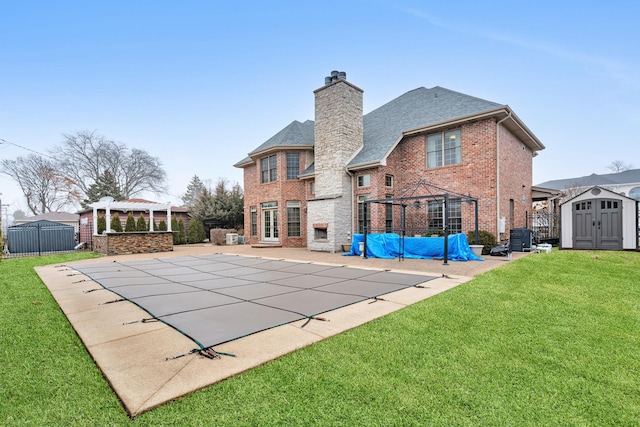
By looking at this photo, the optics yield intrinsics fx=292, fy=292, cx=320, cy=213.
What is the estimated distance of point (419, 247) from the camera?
10305 mm

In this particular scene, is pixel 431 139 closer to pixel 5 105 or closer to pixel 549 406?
pixel 549 406

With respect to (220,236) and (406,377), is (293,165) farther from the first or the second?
(406,377)

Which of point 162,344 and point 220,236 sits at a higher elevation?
point 162,344

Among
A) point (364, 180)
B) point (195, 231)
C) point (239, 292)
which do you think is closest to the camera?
point (239, 292)

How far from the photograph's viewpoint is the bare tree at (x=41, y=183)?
89.5ft

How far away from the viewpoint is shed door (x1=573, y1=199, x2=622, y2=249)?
1121cm

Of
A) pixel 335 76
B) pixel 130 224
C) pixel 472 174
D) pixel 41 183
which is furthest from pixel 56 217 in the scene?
pixel 472 174

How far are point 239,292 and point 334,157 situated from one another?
32.0 feet

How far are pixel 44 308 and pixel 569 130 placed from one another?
102 ft

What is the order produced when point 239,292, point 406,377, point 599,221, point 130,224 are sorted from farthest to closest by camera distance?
1. point 130,224
2. point 599,221
3. point 239,292
4. point 406,377

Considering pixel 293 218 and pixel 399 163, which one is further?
pixel 293 218

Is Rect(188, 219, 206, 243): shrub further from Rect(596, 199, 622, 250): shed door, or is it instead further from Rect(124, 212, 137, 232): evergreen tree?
Rect(596, 199, 622, 250): shed door

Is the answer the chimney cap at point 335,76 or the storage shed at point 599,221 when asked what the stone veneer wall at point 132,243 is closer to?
the chimney cap at point 335,76

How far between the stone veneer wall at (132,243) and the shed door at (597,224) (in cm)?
1922
